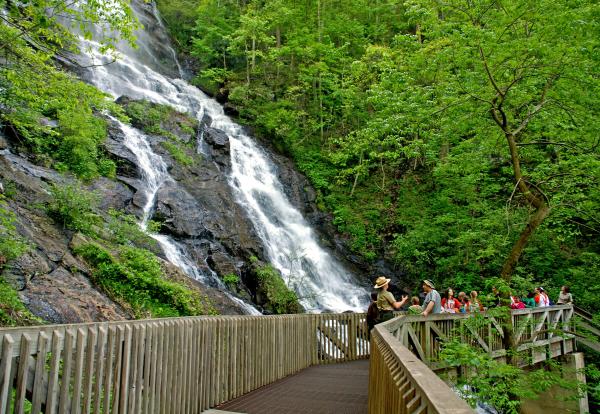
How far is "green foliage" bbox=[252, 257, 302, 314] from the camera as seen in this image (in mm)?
16188

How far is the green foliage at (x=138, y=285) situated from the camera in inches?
417

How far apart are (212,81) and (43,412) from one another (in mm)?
29489

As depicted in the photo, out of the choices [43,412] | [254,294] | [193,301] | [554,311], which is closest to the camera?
[43,412]

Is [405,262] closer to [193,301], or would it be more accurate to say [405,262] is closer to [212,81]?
[193,301]

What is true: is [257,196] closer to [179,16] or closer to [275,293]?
[275,293]

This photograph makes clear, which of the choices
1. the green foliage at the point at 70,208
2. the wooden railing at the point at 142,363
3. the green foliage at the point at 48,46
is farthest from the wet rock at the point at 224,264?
the green foliage at the point at 48,46

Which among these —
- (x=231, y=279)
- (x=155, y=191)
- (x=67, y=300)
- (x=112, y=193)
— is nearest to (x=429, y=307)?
(x=67, y=300)

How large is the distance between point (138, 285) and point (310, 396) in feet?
18.9

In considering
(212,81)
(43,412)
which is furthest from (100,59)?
(43,412)

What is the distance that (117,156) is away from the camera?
1838cm

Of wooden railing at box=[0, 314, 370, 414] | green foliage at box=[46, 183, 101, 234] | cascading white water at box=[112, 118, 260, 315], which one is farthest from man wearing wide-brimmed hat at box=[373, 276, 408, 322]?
green foliage at box=[46, 183, 101, 234]

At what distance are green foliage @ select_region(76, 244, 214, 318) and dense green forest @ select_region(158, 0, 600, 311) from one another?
629cm

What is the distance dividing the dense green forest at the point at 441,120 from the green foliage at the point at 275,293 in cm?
501

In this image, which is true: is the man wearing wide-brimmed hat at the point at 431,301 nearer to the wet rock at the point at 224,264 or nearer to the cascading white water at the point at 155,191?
the cascading white water at the point at 155,191
